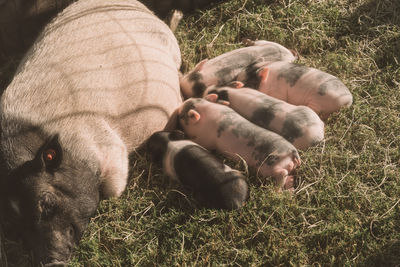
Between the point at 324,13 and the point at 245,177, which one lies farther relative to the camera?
the point at 324,13

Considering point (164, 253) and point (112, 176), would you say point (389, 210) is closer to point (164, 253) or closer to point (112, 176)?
point (164, 253)

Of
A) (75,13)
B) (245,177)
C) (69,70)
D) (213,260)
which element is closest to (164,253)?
(213,260)

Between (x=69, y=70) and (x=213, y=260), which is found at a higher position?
(x=69, y=70)

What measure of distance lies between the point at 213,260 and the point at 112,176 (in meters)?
1.05

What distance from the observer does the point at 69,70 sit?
12.7 feet

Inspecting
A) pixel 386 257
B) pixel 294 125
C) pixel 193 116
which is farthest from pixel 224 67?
pixel 386 257

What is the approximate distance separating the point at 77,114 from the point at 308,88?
74.3 inches

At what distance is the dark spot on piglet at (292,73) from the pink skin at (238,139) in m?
0.61

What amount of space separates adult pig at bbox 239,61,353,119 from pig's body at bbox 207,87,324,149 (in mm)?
214

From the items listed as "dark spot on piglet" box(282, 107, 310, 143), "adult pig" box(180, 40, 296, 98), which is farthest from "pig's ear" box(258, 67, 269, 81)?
"dark spot on piglet" box(282, 107, 310, 143)

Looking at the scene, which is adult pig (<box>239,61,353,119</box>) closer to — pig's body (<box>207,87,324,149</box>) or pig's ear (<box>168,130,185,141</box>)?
pig's body (<box>207,87,324,149</box>)

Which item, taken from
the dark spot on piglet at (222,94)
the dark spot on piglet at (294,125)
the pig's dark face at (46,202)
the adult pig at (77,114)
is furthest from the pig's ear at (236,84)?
the pig's dark face at (46,202)

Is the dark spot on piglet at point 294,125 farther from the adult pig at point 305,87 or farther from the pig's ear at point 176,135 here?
the pig's ear at point 176,135

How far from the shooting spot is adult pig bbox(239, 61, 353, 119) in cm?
411
